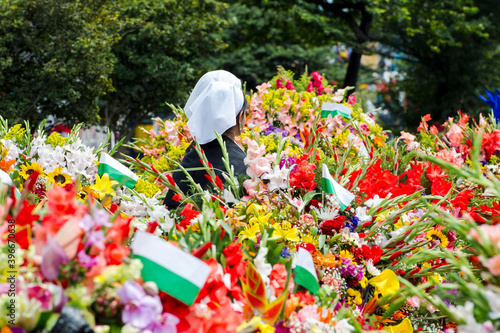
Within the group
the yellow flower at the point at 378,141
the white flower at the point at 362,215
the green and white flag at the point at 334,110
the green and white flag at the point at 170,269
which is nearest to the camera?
the green and white flag at the point at 170,269

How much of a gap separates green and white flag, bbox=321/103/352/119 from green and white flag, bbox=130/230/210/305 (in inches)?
91.2

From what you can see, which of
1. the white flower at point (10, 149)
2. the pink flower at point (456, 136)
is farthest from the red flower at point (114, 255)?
the pink flower at point (456, 136)

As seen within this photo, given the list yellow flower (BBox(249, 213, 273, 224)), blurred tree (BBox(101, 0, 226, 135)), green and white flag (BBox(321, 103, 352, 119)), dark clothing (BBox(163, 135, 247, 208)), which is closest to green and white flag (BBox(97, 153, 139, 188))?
dark clothing (BBox(163, 135, 247, 208))

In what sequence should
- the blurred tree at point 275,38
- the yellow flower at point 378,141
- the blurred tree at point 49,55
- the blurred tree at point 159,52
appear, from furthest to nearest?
the blurred tree at point 275,38 → the blurred tree at point 159,52 → the blurred tree at point 49,55 → the yellow flower at point 378,141

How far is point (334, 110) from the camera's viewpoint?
322cm

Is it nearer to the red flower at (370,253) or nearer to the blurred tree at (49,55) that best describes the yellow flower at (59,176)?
the red flower at (370,253)

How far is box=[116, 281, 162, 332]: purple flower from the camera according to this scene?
0.85m

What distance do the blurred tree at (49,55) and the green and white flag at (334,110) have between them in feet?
15.9

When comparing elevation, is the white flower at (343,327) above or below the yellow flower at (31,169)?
above

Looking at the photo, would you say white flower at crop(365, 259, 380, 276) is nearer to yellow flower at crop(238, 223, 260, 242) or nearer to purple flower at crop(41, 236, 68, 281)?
yellow flower at crop(238, 223, 260, 242)

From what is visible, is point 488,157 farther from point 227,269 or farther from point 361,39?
point 361,39

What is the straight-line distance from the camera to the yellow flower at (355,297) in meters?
1.43

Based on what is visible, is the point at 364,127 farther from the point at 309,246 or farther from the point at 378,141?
the point at 309,246

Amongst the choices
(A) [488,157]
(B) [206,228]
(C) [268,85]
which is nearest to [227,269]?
(B) [206,228]
